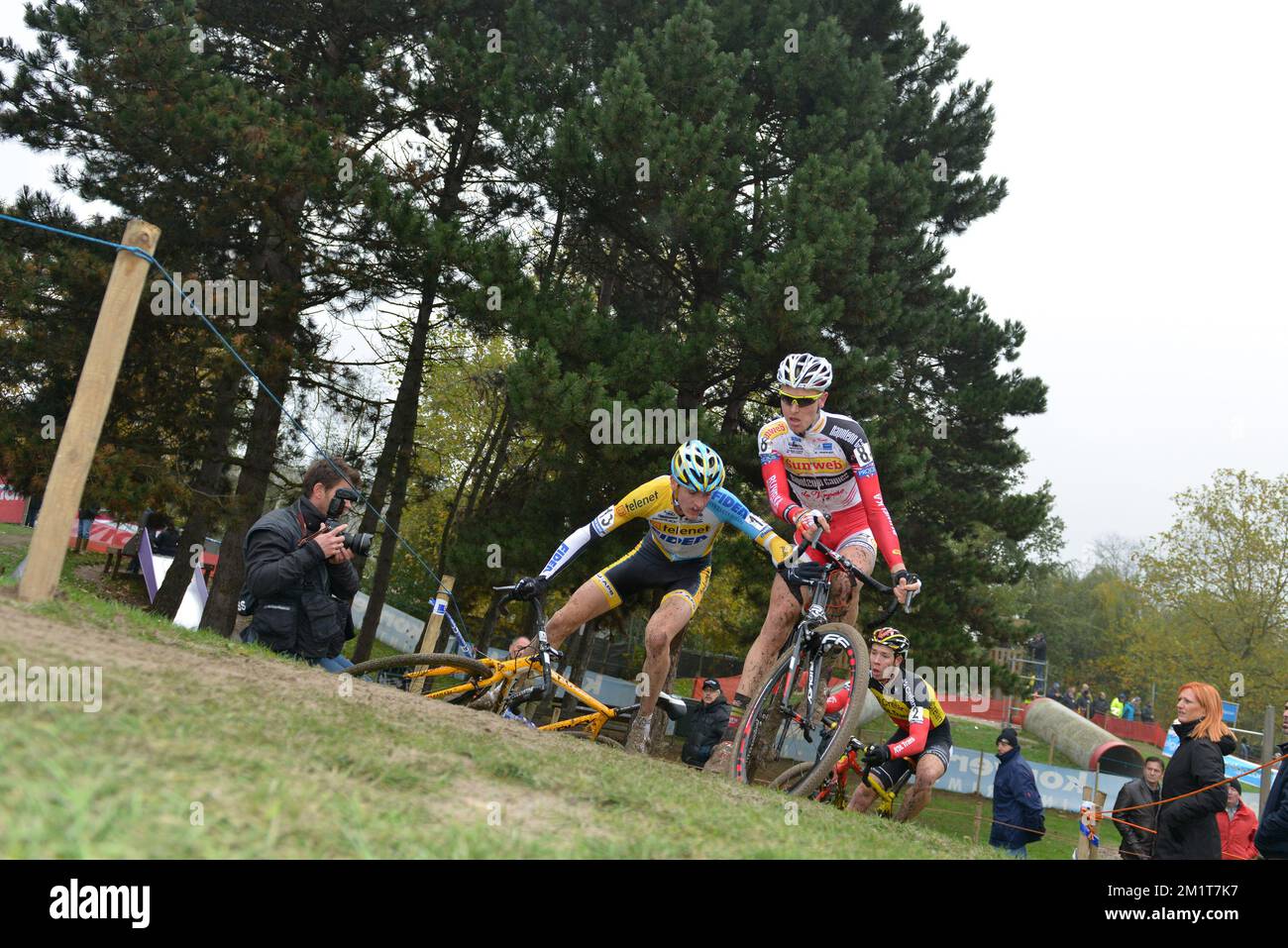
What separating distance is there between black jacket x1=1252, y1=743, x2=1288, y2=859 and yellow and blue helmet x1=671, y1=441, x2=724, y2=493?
4.41m

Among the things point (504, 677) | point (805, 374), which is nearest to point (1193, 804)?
point (805, 374)

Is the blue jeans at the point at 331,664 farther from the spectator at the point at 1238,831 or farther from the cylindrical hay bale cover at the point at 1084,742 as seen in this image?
the cylindrical hay bale cover at the point at 1084,742

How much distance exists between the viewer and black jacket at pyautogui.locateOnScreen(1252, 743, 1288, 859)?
6.44m

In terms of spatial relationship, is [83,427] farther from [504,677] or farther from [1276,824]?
[1276,824]

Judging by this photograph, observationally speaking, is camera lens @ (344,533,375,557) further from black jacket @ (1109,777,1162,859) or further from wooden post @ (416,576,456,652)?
black jacket @ (1109,777,1162,859)

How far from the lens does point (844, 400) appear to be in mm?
18406

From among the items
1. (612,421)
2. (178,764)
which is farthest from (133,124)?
(178,764)

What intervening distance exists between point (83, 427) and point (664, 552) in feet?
14.8

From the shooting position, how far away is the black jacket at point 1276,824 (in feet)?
21.1

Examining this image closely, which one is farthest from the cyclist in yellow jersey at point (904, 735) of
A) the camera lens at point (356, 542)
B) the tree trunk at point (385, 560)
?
the tree trunk at point (385, 560)

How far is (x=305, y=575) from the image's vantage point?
761 cm

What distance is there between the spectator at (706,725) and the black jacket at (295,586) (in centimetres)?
602
